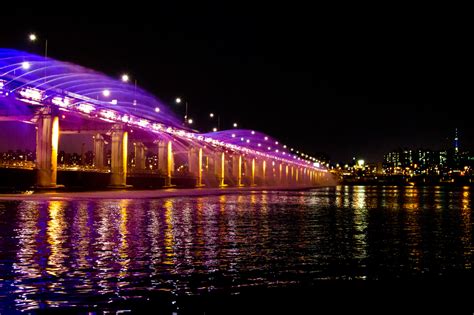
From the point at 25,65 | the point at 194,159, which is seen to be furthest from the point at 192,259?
the point at 194,159

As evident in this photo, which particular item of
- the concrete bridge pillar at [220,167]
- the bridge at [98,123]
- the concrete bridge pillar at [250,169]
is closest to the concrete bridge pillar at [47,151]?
the bridge at [98,123]

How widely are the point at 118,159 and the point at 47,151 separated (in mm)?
21072

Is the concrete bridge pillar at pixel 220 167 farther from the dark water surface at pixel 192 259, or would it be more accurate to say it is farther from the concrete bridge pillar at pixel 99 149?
the dark water surface at pixel 192 259

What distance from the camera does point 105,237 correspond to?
59.3 feet

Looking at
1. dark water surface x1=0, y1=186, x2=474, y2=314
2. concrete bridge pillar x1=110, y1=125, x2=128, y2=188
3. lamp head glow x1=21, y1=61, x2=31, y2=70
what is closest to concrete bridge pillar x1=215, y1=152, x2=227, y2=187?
concrete bridge pillar x1=110, y1=125, x2=128, y2=188

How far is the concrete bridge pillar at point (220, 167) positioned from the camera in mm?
129825

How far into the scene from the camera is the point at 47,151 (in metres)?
61.1

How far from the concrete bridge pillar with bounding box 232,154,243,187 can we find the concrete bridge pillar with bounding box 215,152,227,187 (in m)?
10.2

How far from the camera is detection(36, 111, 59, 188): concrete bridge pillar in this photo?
60.8 metres

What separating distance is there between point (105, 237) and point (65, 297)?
8.90m

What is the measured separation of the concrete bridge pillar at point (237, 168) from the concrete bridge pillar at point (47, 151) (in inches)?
3313

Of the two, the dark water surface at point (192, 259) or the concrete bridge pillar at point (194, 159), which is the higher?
the concrete bridge pillar at point (194, 159)

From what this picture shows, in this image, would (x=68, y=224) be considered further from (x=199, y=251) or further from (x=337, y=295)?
(x=337, y=295)

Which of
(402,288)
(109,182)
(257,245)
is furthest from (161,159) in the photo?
(402,288)
